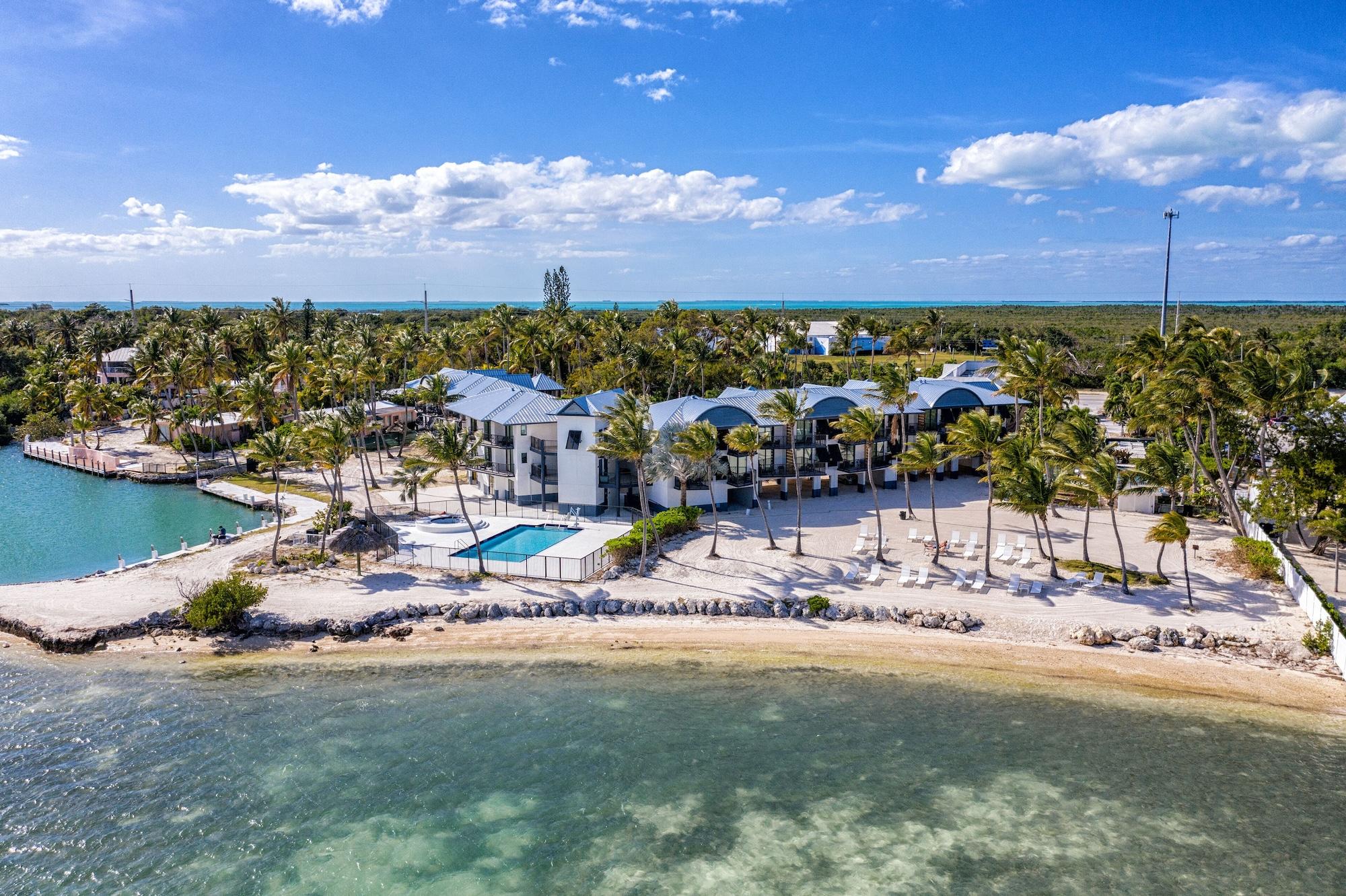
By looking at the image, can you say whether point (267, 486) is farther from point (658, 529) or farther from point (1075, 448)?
point (1075, 448)

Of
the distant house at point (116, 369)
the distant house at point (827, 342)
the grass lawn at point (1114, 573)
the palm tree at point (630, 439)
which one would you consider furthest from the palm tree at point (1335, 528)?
the distant house at point (116, 369)

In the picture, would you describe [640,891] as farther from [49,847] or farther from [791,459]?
[791,459]

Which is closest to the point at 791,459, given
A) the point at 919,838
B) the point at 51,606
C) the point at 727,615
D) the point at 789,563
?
the point at 789,563

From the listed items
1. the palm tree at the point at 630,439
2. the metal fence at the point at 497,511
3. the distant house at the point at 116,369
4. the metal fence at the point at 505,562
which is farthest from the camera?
the distant house at the point at 116,369

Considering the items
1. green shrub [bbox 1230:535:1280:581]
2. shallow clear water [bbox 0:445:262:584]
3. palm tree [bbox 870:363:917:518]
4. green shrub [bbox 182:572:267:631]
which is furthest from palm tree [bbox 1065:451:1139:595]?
shallow clear water [bbox 0:445:262:584]

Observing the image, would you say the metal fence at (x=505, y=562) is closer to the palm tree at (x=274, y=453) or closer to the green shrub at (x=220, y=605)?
the palm tree at (x=274, y=453)

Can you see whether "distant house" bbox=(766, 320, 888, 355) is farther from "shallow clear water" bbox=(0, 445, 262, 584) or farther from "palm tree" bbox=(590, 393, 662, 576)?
"shallow clear water" bbox=(0, 445, 262, 584)
